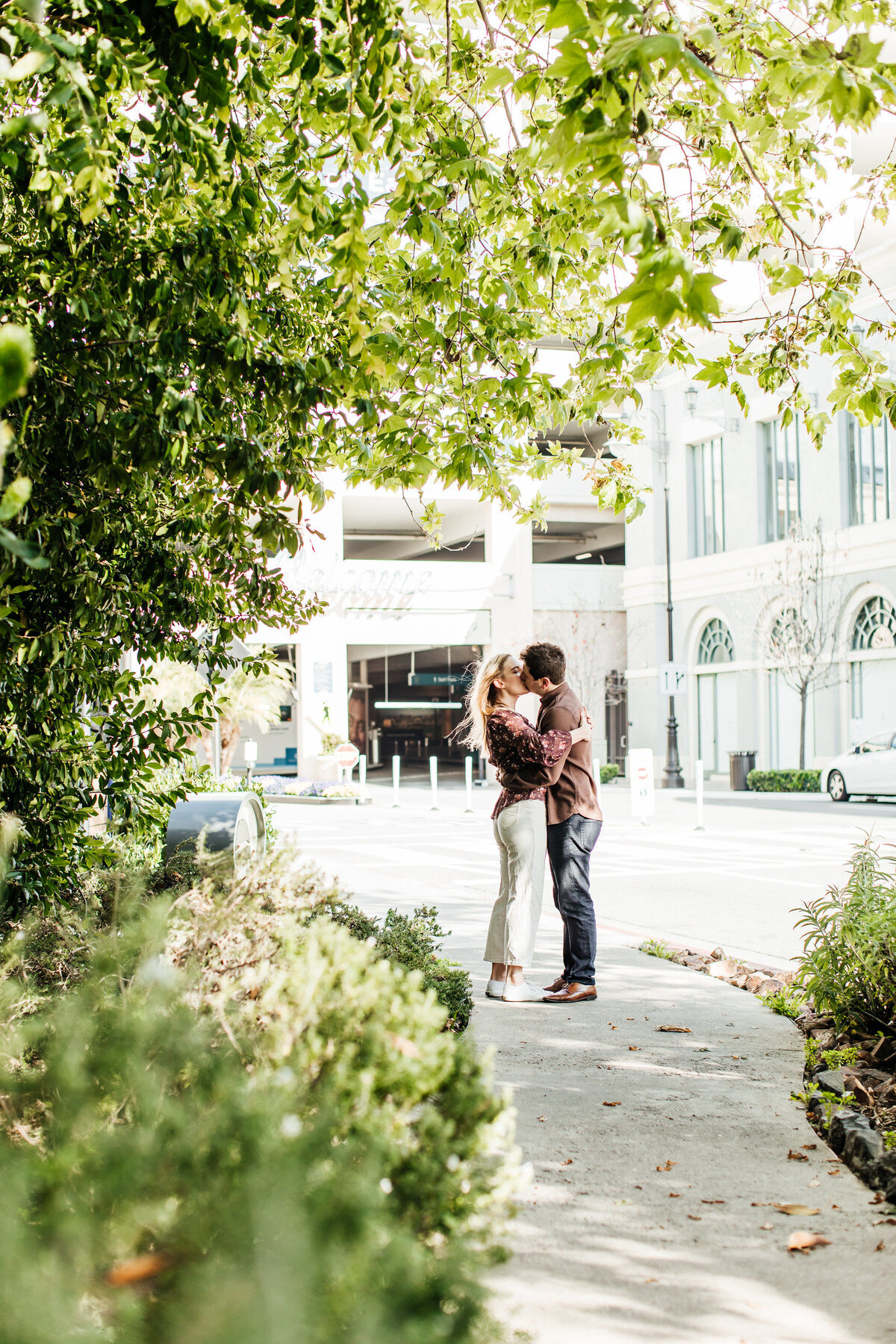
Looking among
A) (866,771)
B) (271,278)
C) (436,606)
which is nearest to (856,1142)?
(271,278)

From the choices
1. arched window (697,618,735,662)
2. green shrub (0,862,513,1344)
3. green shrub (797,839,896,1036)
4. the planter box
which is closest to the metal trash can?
arched window (697,618,735,662)

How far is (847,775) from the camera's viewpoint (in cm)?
2428

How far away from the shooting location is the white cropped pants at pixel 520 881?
600 centimetres

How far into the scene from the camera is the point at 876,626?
1161 inches

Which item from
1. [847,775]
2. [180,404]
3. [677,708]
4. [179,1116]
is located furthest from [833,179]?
[179,1116]

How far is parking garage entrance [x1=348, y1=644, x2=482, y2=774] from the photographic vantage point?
41781mm

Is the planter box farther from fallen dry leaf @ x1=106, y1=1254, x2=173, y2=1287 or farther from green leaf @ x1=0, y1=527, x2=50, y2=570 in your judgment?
green leaf @ x1=0, y1=527, x2=50, y2=570

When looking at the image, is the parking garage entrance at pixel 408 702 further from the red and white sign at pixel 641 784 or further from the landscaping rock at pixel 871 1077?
the landscaping rock at pixel 871 1077

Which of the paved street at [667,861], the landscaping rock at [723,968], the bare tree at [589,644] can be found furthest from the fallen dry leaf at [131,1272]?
the bare tree at [589,644]

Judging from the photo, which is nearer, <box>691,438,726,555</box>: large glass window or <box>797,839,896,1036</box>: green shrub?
<box>797,839,896,1036</box>: green shrub

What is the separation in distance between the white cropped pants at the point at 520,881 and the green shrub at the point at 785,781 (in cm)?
2286

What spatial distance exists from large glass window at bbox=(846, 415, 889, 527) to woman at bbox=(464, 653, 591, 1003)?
25.8 m

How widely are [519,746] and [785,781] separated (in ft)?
76.9

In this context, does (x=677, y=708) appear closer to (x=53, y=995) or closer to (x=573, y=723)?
(x=573, y=723)
